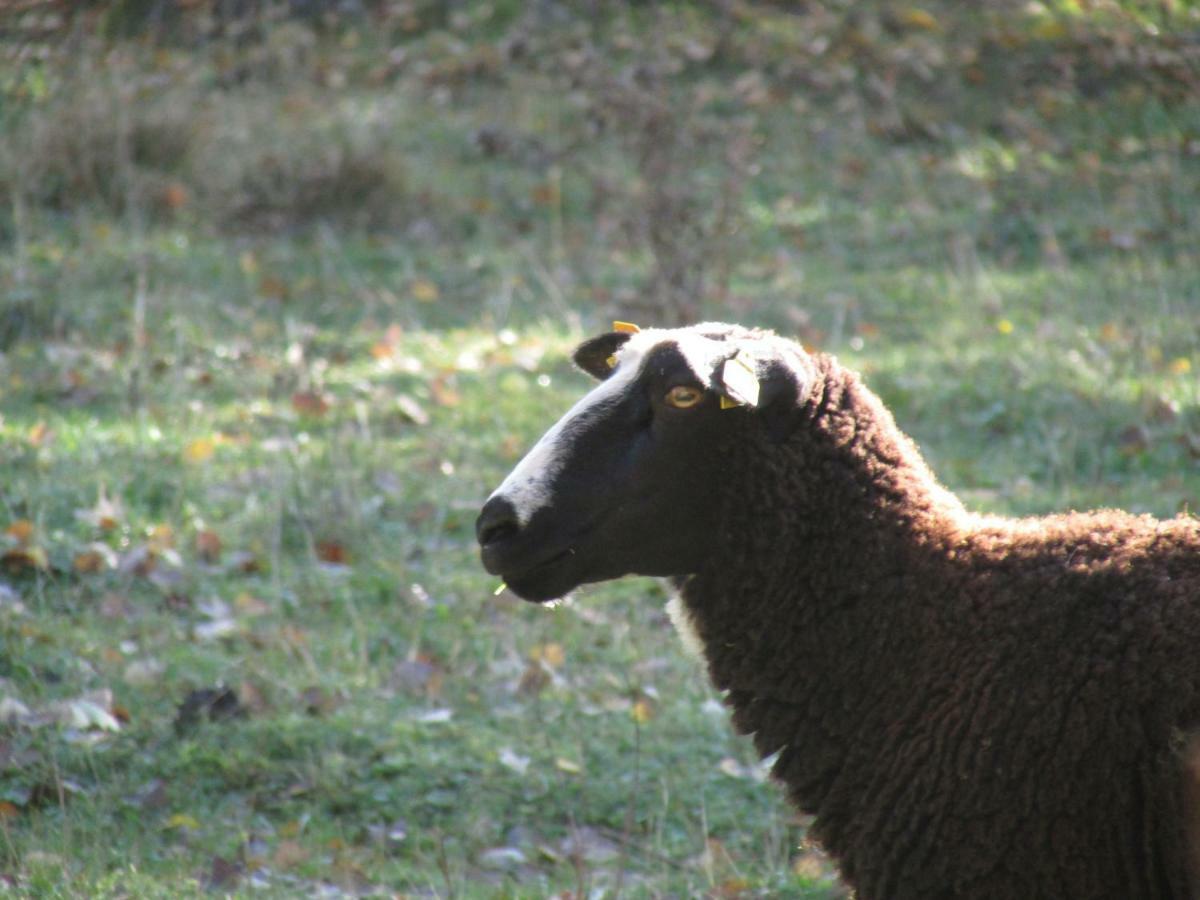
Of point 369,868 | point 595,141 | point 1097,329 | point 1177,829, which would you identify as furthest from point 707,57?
point 1177,829

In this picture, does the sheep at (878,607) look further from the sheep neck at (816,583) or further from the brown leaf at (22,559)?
the brown leaf at (22,559)

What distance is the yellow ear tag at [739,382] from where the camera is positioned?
3.01 meters

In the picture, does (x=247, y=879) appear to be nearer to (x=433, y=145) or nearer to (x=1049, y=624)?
(x=1049, y=624)

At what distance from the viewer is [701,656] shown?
3365mm

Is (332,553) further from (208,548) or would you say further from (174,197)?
(174,197)

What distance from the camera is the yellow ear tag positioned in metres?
3.01

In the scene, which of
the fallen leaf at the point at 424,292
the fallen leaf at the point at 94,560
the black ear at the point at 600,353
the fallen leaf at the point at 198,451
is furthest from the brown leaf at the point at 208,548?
the fallen leaf at the point at 424,292

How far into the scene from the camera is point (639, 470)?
10.5ft

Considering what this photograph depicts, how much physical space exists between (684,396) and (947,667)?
0.79 meters

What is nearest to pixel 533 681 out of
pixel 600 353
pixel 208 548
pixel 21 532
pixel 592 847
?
pixel 592 847

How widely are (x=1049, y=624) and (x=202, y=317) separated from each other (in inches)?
257

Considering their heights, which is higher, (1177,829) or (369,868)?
(1177,829)

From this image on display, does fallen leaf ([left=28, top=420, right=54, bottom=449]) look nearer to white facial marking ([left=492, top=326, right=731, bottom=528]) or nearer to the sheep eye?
white facial marking ([left=492, top=326, right=731, bottom=528])

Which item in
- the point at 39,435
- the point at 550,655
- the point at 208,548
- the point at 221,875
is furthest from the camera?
the point at 39,435
